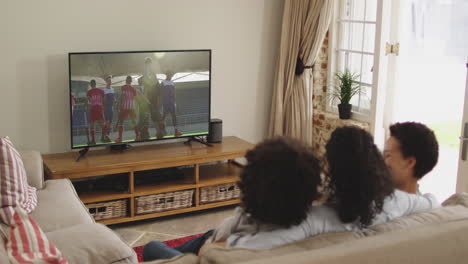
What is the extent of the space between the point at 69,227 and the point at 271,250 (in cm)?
166

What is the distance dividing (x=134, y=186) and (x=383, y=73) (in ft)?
6.85

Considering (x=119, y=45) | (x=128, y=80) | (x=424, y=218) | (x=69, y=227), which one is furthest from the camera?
(x=119, y=45)

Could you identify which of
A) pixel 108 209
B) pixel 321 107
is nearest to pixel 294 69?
pixel 321 107

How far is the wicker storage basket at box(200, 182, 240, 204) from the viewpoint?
462 centimetres

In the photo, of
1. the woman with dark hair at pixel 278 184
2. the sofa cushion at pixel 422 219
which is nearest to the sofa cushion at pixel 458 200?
the sofa cushion at pixel 422 219

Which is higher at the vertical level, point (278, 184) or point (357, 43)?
point (357, 43)

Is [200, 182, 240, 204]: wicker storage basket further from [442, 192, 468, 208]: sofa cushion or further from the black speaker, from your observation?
[442, 192, 468, 208]: sofa cushion

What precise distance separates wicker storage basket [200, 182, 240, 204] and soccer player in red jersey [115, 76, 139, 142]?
30.3 inches

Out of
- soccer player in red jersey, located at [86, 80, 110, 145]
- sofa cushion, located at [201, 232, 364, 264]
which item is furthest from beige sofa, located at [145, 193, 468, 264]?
soccer player in red jersey, located at [86, 80, 110, 145]

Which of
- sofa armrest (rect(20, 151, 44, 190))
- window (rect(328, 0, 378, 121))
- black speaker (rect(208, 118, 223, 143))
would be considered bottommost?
sofa armrest (rect(20, 151, 44, 190))

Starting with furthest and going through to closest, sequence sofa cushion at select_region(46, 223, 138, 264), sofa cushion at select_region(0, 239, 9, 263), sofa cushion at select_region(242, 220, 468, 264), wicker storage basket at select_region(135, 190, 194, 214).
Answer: wicker storage basket at select_region(135, 190, 194, 214), sofa cushion at select_region(46, 223, 138, 264), sofa cushion at select_region(0, 239, 9, 263), sofa cushion at select_region(242, 220, 468, 264)

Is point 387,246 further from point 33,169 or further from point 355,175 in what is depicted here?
point 33,169

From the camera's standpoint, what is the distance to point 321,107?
534 centimetres

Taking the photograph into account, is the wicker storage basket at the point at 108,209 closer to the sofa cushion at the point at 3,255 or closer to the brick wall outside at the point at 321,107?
the sofa cushion at the point at 3,255
